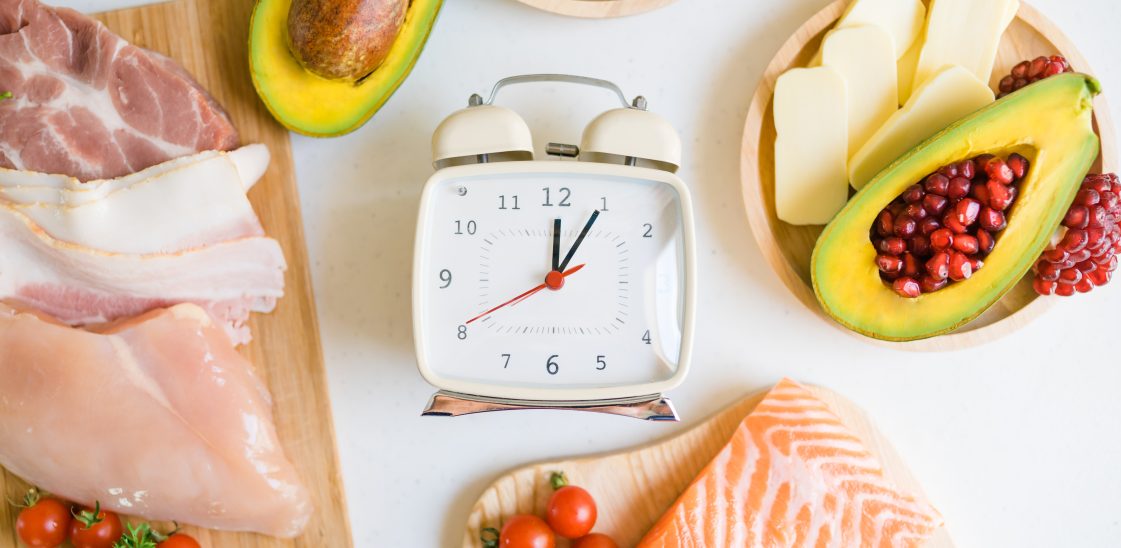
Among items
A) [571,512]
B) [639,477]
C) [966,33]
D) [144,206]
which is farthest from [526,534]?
[966,33]

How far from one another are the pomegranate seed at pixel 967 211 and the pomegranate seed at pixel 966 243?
0.06 ft

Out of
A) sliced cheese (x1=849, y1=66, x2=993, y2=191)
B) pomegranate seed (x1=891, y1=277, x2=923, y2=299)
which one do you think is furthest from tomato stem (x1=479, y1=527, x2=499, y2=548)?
sliced cheese (x1=849, y1=66, x2=993, y2=191)

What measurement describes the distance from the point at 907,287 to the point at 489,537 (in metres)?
0.77

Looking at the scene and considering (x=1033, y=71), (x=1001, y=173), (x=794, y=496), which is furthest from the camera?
(x=794, y=496)

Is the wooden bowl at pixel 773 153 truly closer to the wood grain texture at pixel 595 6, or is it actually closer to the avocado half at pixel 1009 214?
the avocado half at pixel 1009 214

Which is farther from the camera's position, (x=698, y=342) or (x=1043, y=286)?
(x=698, y=342)

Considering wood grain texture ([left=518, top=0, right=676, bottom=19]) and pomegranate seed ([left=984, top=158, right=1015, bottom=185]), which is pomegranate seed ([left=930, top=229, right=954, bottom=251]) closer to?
pomegranate seed ([left=984, top=158, right=1015, bottom=185])

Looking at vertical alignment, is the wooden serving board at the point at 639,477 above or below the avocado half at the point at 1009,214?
below

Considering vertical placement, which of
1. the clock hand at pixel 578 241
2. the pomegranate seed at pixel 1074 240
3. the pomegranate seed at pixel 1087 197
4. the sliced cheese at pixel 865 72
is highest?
the sliced cheese at pixel 865 72

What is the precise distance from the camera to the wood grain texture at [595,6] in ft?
4.05

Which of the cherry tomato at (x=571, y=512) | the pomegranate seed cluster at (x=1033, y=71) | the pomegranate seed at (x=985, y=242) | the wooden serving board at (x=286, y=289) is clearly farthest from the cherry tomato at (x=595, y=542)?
the pomegranate seed cluster at (x=1033, y=71)

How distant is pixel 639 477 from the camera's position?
129cm

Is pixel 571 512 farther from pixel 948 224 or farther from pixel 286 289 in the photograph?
pixel 948 224

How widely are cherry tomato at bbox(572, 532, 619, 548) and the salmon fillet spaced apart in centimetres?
6
